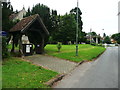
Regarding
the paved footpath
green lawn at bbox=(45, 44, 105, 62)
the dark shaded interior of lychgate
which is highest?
the dark shaded interior of lychgate

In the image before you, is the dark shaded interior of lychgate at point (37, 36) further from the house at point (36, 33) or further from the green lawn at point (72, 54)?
the green lawn at point (72, 54)

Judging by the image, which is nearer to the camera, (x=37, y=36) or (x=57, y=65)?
(x=57, y=65)

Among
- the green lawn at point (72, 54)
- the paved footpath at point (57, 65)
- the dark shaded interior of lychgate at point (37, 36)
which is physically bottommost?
the paved footpath at point (57, 65)

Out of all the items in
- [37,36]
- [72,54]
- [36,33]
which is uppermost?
[36,33]

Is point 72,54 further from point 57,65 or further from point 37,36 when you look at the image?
point 57,65

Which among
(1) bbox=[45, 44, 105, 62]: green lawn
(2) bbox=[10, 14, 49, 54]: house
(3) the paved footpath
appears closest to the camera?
(3) the paved footpath

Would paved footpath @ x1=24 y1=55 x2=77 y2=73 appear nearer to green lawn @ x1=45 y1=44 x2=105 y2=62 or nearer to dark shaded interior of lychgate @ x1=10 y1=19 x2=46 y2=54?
green lawn @ x1=45 y1=44 x2=105 y2=62

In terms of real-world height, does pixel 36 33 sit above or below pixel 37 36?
above

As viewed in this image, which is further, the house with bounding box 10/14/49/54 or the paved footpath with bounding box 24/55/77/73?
the house with bounding box 10/14/49/54

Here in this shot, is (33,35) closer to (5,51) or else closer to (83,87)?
(5,51)

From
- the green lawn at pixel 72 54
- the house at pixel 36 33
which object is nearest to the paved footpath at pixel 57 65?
the green lawn at pixel 72 54

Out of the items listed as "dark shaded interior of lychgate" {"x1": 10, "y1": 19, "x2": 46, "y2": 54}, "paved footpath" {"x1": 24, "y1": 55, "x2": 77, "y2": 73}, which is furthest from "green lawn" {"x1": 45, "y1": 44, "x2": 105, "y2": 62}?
"paved footpath" {"x1": 24, "y1": 55, "x2": 77, "y2": 73}

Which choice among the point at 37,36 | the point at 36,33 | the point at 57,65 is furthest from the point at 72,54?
the point at 57,65

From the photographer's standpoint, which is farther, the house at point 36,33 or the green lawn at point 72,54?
the house at point 36,33
